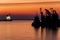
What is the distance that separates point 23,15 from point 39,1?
22 cm

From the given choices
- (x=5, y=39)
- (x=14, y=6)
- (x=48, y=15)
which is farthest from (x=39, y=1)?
(x=5, y=39)

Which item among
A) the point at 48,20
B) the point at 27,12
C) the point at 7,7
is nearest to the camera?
the point at 48,20

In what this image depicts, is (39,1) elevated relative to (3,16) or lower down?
elevated

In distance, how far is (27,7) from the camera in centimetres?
204

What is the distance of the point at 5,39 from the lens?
74 centimetres

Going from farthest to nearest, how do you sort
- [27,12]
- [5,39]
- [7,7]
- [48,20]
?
1. [7,7]
2. [27,12]
3. [48,20]
4. [5,39]

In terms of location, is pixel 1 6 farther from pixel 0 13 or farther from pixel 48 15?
pixel 48 15

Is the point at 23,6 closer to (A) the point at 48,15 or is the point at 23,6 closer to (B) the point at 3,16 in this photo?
(B) the point at 3,16

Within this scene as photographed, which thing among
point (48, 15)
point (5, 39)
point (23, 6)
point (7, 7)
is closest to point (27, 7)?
point (23, 6)

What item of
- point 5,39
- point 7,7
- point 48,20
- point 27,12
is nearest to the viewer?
point 5,39

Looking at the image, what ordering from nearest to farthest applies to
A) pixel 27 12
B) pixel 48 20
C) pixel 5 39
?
pixel 5 39
pixel 48 20
pixel 27 12

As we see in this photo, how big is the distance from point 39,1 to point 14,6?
0.94ft

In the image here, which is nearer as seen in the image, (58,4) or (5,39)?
(5,39)

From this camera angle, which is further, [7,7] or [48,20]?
[7,7]
